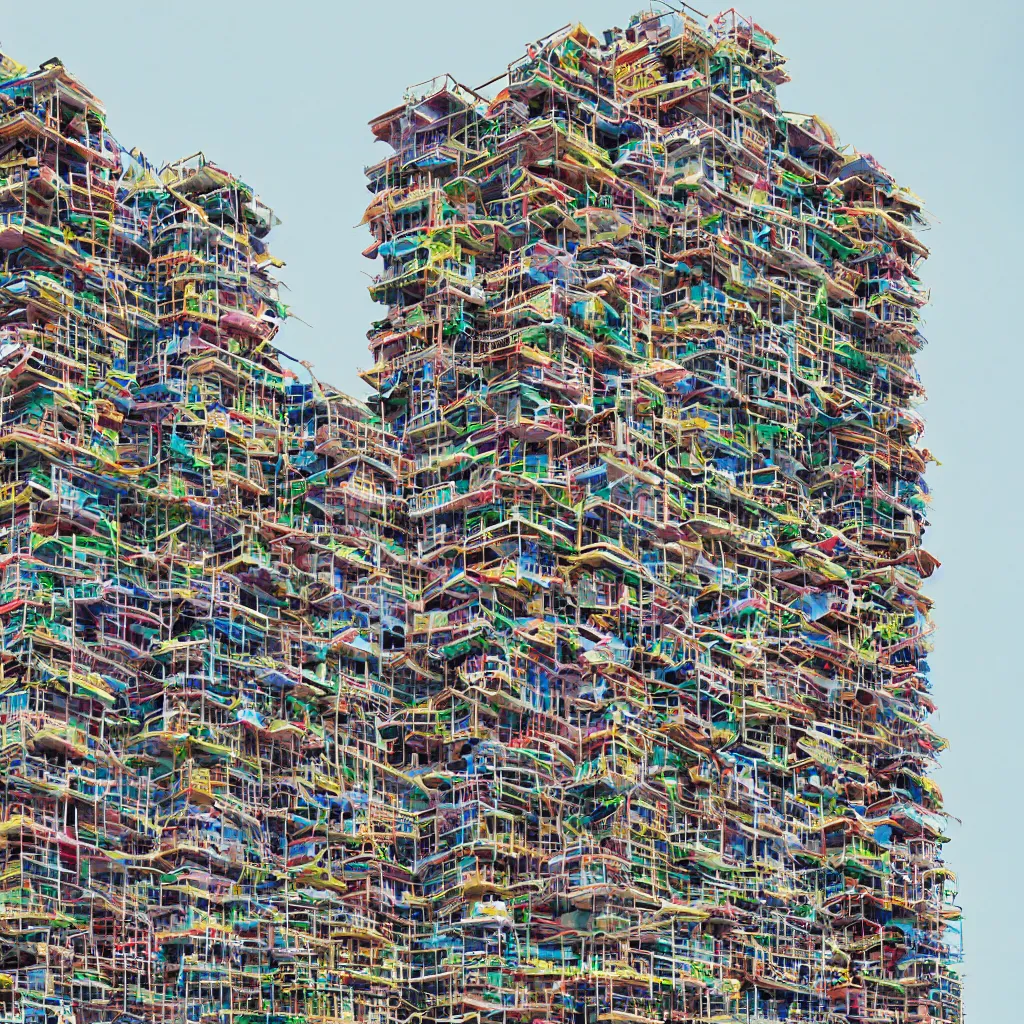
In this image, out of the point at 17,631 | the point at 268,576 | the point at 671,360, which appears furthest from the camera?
the point at 671,360

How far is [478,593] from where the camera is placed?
13688cm

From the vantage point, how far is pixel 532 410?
139500 mm

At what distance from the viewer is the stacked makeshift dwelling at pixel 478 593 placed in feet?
420

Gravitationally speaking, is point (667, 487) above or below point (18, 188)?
below

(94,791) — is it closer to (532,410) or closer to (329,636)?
(329,636)

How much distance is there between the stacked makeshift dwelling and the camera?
128 metres

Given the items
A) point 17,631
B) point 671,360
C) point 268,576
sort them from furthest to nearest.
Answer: point 671,360 → point 268,576 → point 17,631

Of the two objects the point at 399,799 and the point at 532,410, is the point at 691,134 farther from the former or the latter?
the point at 399,799

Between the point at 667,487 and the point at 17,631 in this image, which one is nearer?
the point at 17,631

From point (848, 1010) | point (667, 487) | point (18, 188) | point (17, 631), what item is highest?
point (18, 188)

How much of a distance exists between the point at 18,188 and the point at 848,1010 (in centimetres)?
4999

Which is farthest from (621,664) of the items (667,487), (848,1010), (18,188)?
(18,188)

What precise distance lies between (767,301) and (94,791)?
4445cm

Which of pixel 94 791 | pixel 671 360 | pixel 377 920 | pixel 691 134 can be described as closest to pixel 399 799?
pixel 377 920
